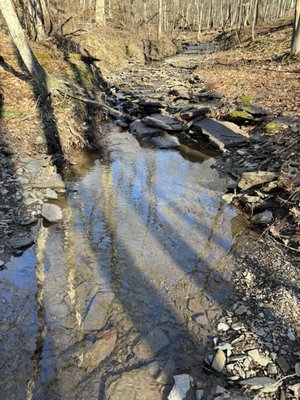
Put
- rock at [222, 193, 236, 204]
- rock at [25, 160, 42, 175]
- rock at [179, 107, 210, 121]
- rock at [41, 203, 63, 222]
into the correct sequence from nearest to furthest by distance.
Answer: rock at [41, 203, 63, 222], rock at [222, 193, 236, 204], rock at [25, 160, 42, 175], rock at [179, 107, 210, 121]

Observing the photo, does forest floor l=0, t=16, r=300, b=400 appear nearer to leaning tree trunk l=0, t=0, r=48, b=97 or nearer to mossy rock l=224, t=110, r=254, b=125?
mossy rock l=224, t=110, r=254, b=125

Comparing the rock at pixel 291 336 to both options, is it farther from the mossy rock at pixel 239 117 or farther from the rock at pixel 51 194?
the mossy rock at pixel 239 117

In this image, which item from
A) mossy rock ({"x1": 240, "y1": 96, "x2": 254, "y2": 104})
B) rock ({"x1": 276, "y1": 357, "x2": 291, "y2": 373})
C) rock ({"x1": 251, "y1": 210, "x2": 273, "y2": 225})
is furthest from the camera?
mossy rock ({"x1": 240, "y1": 96, "x2": 254, "y2": 104})

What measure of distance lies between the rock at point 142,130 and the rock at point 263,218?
18.0 feet

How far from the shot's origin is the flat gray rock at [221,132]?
9.35 m

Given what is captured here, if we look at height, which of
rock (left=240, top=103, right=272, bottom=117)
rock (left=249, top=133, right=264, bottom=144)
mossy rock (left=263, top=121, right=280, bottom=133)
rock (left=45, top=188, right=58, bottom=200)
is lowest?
rock (left=45, top=188, right=58, bottom=200)

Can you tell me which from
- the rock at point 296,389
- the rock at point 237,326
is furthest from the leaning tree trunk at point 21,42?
the rock at point 296,389

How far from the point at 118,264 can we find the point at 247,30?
28.2m

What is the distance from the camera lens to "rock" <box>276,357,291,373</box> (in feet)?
11.2

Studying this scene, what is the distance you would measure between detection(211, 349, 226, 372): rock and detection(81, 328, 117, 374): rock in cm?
112

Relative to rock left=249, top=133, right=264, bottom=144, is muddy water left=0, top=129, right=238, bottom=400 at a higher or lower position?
lower

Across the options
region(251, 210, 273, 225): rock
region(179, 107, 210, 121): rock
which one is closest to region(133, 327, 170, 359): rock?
region(251, 210, 273, 225): rock

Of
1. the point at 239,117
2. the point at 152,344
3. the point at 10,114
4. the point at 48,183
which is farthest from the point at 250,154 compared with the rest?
the point at 10,114

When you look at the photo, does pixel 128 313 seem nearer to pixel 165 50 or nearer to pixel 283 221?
pixel 283 221
